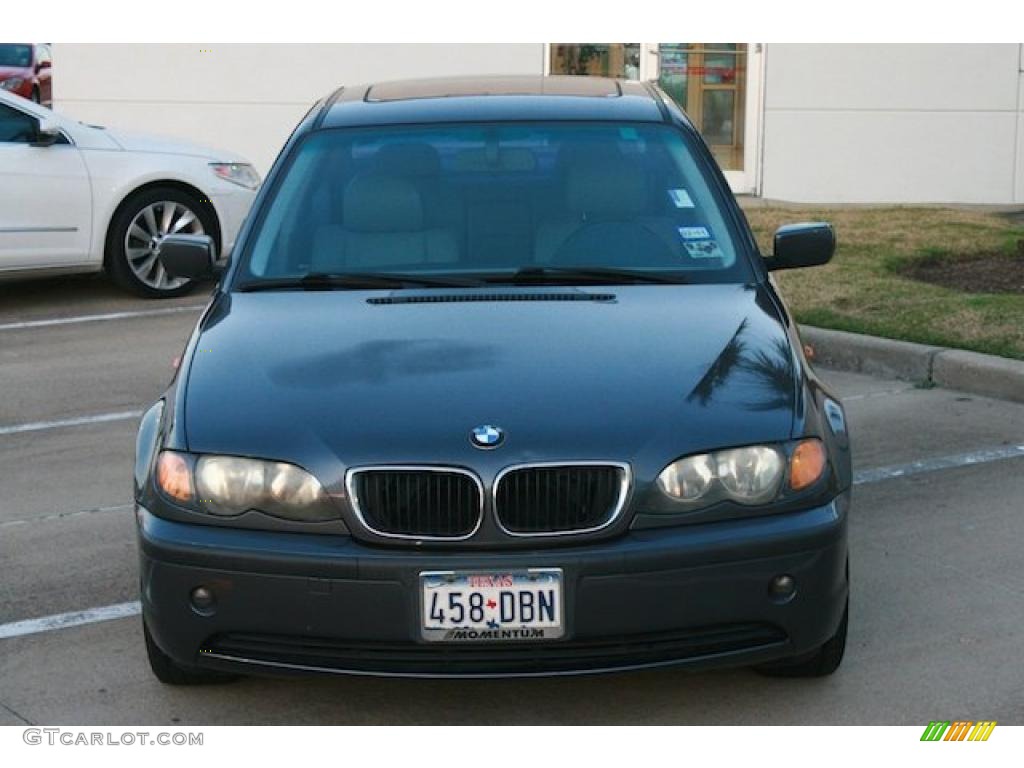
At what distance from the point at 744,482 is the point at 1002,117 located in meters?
11.9

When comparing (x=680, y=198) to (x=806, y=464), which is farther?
(x=680, y=198)

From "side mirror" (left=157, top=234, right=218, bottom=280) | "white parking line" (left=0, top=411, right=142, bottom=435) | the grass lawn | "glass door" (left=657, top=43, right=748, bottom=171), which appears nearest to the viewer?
"side mirror" (left=157, top=234, right=218, bottom=280)

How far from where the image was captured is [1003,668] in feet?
15.7

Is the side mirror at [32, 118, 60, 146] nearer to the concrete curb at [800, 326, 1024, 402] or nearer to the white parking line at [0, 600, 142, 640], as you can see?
the concrete curb at [800, 326, 1024, 402]

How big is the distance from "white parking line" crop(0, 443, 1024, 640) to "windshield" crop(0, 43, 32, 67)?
689 inches

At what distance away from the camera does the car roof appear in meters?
5.82

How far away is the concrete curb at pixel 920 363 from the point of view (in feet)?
26.6

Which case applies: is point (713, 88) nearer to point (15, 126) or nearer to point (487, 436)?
point (15, 126)

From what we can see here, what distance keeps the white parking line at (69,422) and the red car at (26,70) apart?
1440cm

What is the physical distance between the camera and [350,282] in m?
5.28

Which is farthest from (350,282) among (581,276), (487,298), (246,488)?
(246,488)

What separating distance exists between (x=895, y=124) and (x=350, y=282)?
10.9 meters

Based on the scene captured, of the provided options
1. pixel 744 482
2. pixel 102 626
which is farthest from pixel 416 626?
pixel 102 626

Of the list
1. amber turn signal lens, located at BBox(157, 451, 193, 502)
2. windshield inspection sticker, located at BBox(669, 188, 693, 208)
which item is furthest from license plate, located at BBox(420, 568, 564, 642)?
windshield inspection sticker, located at BBox(669, 188, 693, 208)
